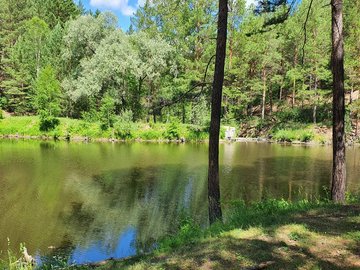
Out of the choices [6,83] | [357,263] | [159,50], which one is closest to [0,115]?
[6,83]

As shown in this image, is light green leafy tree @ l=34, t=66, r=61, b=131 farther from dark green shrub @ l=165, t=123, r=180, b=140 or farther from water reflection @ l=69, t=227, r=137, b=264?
water reflection @ l=69, t=227, r=137, b=264

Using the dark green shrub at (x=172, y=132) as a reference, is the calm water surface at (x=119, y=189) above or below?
below

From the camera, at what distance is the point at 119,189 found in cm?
1625

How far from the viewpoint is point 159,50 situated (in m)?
38.2

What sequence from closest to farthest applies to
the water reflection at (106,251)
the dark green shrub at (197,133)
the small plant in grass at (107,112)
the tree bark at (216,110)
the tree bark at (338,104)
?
1. the tree bark at (216,110)
2. the water reflection at (106,251)
3. the tree bark at (338,104)
4. the small plant in grass at (107,112)
5. the dark green shrub at (197,133)

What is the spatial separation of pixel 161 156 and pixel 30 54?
30381 mm

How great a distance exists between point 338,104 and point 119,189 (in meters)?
10.4

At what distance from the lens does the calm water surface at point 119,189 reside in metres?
10.2

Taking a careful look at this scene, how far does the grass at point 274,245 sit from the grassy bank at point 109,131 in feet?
98.9

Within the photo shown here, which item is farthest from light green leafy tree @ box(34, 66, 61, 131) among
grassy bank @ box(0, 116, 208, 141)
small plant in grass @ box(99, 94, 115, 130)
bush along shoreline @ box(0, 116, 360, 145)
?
small plant in grass @ box(99, 94, 115, 130)

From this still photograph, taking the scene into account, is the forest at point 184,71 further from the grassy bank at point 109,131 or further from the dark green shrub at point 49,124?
the grassy bank at point 109,131

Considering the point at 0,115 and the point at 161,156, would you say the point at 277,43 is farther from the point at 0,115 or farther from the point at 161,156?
the point at 0,115

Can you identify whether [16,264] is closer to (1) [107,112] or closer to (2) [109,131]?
(1) [107,112]

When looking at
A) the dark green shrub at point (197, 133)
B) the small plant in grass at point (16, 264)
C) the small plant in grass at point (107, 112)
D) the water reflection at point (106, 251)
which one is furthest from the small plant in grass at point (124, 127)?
the small plant in grass at point (16, 264)
